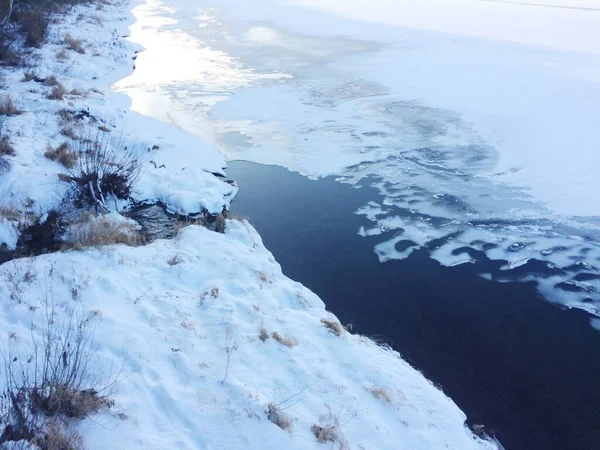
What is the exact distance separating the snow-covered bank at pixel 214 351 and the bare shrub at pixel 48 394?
101 millimetres

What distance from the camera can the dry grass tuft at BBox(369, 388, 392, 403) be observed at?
504 centimetres

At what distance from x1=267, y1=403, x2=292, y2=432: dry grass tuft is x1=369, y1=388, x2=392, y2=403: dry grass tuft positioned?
1105 mm

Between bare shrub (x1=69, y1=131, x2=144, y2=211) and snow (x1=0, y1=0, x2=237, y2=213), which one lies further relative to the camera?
snow (x1=0, y1=0, x2=237, y2=213)

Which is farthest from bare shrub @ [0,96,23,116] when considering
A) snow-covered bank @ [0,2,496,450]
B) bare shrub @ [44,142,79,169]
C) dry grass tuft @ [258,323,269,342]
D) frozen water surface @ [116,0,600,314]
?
dry grass tuft @ [258,323,269,342]

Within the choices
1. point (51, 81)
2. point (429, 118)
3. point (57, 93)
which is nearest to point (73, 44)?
point (51, 81)

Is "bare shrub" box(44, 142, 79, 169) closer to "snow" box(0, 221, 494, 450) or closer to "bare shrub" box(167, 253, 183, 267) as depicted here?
"snow" box(0, 221, 494, 450)

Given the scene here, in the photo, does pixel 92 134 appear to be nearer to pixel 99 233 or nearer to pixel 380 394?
pixel 99 233

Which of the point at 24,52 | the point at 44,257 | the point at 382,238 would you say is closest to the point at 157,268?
the point at 44,257

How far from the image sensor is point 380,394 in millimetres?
5066

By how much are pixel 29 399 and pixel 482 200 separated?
877cm

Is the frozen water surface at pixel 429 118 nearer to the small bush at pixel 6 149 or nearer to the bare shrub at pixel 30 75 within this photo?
the bare shrub at pixel 30 75

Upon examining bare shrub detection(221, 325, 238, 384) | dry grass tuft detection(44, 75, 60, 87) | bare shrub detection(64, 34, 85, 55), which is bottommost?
bare shrub detection(221, 325, 238, 384)

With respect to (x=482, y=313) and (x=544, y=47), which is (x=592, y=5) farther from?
(x=482, y=313)

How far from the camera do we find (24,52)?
14.7 m
